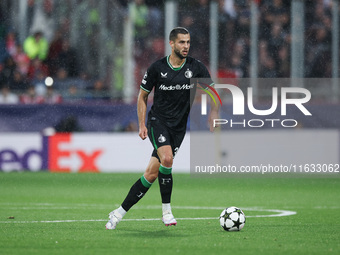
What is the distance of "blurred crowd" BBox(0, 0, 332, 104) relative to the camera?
19.1m

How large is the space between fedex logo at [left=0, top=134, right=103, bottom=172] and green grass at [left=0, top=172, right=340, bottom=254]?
18.0 inches

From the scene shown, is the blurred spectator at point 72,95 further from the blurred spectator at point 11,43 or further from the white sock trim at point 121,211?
the white sock trim at point 121,211

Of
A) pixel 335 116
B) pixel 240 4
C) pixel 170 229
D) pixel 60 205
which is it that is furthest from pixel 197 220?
pixel 240 4

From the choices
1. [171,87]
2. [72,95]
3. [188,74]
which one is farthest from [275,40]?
[171,87]

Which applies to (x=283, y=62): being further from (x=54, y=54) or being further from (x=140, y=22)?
(x=54, y=54)

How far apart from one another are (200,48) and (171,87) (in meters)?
10.7

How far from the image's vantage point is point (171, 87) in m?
8.53

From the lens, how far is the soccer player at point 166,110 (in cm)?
847

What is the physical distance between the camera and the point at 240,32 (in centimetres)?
1956

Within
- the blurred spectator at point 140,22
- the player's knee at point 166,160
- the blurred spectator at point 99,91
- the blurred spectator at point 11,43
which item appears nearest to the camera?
the player's knee at point 166,160

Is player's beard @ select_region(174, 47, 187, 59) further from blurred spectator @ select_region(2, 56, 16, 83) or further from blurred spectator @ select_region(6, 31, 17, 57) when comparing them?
blurred spectator @ select_region(6, 31, 17, 57)

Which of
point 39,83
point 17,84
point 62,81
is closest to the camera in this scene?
point 17,84

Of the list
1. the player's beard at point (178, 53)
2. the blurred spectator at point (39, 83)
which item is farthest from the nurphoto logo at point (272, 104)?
the player's beard at point (178, 53)

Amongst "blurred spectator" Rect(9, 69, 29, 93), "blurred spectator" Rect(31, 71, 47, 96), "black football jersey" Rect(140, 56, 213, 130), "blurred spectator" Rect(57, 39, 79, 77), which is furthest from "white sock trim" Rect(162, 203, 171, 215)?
"blurred spectator" Rect(57, 39, 79, 77)
